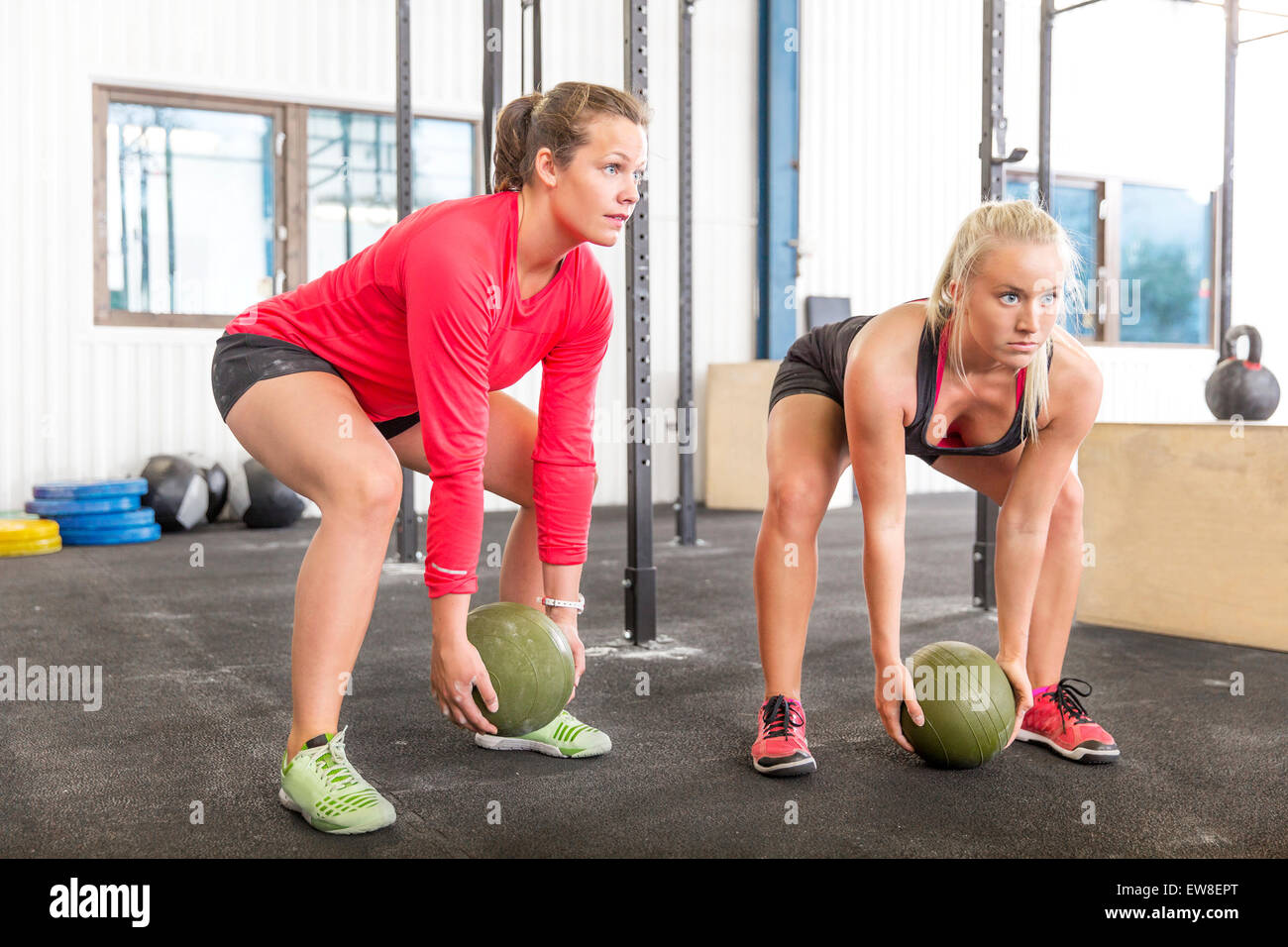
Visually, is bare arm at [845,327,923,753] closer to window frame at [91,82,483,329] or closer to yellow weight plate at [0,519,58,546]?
yellow weight plate at [0,519,58,546]

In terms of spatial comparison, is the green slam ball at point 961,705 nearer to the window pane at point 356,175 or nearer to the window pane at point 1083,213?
the window pane at point 356,175

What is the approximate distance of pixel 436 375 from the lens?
1.51 m

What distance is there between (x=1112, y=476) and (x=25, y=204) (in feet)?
16.8

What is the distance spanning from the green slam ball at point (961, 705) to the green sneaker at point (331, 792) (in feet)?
2.79

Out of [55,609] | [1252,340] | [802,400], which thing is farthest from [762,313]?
[802,400]

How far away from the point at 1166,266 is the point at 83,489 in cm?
812

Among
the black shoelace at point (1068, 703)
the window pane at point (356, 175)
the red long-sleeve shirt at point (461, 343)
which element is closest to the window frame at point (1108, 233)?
the window pane at point (356, 175)

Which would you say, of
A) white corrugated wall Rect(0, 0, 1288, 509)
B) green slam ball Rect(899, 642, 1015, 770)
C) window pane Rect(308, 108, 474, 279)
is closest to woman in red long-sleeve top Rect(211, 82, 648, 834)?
green slam ball Rect(899, 642, 1015, 770)

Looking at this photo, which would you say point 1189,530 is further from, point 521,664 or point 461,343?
point 461,343

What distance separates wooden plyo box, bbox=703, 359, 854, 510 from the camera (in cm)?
657

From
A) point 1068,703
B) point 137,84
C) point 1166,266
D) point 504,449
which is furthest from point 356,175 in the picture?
point 1166,266

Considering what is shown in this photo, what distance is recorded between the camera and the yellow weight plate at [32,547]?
15.5 feet

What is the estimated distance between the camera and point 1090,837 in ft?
5.28

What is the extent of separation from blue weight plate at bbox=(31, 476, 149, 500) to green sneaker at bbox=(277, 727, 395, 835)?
3.99m
